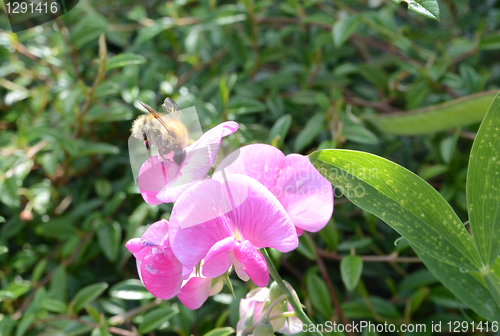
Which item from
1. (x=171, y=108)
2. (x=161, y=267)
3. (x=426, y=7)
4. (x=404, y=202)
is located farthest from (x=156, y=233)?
(x=426, y=7)

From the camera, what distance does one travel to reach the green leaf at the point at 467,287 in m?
0.61

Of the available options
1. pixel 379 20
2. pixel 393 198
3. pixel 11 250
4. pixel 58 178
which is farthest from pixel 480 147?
pixel 11 250

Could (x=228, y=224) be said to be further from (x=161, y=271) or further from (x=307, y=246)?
(x=307, y=246)

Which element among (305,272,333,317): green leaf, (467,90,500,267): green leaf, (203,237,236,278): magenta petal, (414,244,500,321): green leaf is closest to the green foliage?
(305,272,333,317): green leaf

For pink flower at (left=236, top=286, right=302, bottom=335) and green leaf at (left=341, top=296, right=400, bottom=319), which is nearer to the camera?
pink flower at (left=236, top=286, right=302, bottom=335)

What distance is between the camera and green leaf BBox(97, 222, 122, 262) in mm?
915

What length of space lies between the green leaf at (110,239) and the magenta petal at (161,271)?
19.2 inches

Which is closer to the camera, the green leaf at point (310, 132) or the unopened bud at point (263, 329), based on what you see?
the unopened bud at point (263, 329)

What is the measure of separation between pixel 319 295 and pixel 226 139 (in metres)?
0.37

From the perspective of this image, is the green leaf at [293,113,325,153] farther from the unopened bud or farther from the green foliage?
the unopened bud

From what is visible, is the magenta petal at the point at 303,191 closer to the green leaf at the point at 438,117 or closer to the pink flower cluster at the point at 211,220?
the pink flower cluster at the point at 211,220

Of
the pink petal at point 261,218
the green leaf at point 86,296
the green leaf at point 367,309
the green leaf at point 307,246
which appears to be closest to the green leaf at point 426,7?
the pink petal at point 261,218

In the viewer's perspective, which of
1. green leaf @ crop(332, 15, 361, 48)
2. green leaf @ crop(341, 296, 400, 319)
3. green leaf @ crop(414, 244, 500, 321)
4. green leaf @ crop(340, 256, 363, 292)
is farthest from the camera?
green leaf @ crop(332, 15, 361, 48)

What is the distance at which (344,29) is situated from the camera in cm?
99
